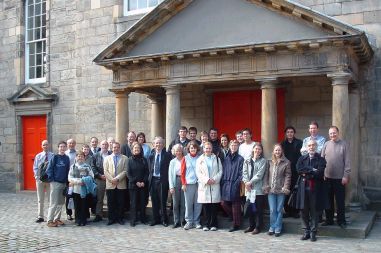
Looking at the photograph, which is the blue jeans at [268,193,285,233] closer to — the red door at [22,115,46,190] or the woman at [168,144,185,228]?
the woman at [168,144,185,228]

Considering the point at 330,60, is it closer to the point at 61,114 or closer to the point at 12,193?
the point at 61,114

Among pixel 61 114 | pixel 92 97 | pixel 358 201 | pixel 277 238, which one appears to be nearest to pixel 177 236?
pixel 277 238

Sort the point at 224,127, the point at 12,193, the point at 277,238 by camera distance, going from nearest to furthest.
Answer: the point at 277,238 < the point at 224,127 < the point at 12,193

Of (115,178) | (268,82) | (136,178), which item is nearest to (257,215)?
(136,178)

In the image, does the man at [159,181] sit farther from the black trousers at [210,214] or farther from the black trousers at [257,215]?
the black trousers at [257,215]

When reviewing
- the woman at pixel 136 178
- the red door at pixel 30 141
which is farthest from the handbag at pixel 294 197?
the red door at pixel 30 141

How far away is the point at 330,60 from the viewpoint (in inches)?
379

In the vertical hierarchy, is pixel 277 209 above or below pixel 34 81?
below

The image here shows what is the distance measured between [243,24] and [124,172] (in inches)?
159

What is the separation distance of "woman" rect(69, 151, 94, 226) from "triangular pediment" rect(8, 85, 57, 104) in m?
6.50

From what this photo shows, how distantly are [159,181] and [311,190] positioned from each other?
315 cm

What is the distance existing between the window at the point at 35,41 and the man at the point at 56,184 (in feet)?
24.8

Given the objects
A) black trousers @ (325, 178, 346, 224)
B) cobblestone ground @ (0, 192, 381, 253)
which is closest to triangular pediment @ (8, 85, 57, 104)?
cobblestone ground @ (0, 192, 381, 253)

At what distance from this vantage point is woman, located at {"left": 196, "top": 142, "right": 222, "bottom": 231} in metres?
9.50
